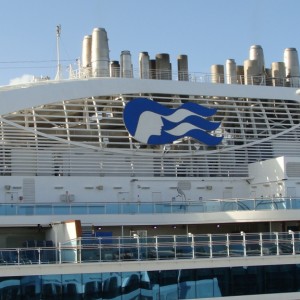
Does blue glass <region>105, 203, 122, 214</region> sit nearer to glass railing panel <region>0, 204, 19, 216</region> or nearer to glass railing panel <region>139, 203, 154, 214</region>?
glass railing panel <region>139, 203, 154, 214</region>

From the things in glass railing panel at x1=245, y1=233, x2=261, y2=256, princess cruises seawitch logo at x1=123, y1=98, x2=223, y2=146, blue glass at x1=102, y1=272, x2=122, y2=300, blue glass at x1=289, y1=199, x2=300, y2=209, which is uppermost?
princess cruises seawitch logo at x1=123, y1=98, x2=223, y2=146

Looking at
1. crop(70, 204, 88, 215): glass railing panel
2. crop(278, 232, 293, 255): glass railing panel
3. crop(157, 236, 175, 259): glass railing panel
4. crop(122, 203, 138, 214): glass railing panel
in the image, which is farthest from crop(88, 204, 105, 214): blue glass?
crop(278, 232, 293, 255): glass railing panel

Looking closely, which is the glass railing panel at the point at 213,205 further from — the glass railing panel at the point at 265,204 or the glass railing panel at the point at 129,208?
the glass railing panel at the point at 129,208

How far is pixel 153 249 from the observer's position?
931 inches

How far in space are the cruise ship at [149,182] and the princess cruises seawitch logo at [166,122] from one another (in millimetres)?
49

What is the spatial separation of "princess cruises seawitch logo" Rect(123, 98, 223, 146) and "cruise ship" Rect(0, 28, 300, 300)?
5cm

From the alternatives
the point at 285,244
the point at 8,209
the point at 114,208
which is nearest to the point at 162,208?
the point at 114,208

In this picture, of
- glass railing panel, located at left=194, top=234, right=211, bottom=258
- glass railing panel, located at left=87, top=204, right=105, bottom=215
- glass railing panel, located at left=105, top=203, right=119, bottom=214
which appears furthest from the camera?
glass railing panel, located at left=105, top=203, right=119, bottom=214

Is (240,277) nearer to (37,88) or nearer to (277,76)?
(37,88)

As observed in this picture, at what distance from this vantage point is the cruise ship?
918 inches

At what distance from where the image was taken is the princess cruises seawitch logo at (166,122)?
3256cm

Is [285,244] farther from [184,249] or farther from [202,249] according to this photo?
[184,249]

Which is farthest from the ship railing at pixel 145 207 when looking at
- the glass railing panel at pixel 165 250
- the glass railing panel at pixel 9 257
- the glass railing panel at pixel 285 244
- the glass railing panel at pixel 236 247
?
the glass railing panel at pixel 165 250

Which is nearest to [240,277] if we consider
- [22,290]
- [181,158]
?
[22,290]
